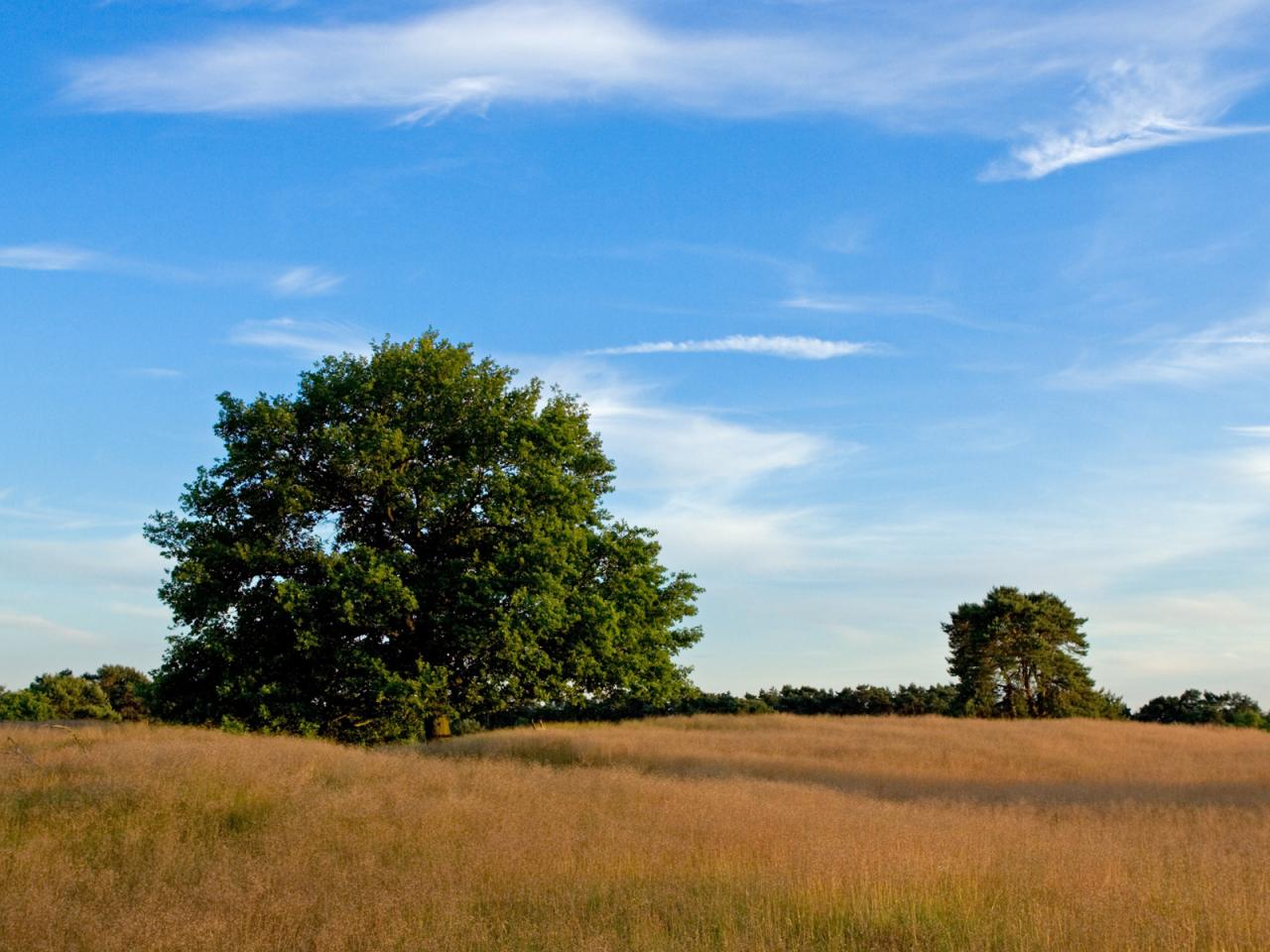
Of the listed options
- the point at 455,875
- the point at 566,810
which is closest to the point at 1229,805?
the point at 566,810

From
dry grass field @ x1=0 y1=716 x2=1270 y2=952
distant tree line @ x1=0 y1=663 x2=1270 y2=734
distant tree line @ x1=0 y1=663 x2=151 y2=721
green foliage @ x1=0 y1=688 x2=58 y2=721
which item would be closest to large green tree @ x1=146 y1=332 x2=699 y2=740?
dry grass field @ x1=0 y1=716 x2=1270 y2=952

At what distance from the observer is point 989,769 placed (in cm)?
2497

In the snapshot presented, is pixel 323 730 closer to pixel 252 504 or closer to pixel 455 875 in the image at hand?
pixel 252 504

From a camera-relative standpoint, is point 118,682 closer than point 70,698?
No

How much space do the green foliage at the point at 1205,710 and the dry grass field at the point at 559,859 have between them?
1393 inches

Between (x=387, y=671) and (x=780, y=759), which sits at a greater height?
(x=387, y=671)

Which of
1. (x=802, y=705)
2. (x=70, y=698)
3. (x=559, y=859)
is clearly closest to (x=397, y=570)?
(x=559, y=859)

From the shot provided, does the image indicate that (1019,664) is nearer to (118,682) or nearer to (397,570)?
(397,570)

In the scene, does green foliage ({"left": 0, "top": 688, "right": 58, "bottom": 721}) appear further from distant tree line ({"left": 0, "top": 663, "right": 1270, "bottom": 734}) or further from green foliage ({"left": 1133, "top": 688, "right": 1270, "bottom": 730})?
green foliage ({"left": 1133, "top": 688, "right": 1270, "bottom": 730})

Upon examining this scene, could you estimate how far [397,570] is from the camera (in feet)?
80.8

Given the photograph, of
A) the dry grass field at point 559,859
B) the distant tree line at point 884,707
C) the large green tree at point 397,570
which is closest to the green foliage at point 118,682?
the distant tree line at point 884,707

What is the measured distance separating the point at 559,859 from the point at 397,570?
592 inches

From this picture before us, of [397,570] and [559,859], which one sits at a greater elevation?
[397,570]

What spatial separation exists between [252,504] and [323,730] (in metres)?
6.15
